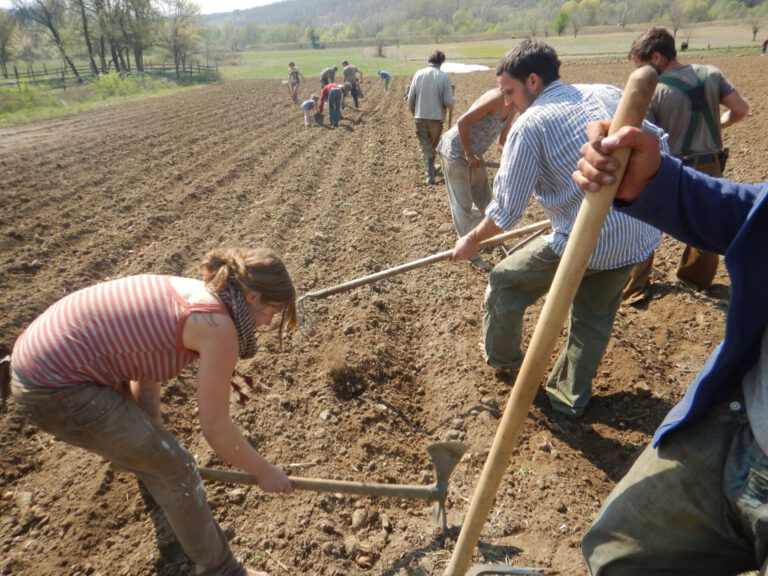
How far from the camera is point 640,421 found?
11.2ft

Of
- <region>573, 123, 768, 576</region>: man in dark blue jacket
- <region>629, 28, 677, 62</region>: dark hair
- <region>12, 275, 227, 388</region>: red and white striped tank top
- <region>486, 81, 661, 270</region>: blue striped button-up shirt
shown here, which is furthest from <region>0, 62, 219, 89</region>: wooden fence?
<region>573, 123, 768, 576</region>: man in dark blue jacket

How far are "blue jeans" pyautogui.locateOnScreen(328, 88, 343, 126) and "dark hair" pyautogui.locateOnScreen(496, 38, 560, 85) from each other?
12453 millimetres

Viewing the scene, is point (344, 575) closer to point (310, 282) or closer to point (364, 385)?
point (364, 385)

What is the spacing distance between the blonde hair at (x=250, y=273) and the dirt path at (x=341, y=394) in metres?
1.35

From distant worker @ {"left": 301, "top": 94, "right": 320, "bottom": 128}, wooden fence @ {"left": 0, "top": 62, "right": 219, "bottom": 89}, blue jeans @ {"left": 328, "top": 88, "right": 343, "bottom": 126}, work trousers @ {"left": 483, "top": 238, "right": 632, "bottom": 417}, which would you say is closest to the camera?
work trousers @ {"left": 483, "top": 238, "right": 632, "bottom": 417}

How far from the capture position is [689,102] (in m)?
4.05

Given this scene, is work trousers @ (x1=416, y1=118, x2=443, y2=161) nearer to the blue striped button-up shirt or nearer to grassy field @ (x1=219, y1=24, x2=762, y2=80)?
the blue striped button-up shirt

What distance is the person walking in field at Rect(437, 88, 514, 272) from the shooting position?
508 cm

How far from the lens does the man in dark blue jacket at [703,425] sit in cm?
138

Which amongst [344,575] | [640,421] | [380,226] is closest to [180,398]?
[344,575]

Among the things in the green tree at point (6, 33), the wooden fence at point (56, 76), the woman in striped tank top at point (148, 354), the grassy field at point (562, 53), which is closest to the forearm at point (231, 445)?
the woman in striped tank top at point (148, 354)

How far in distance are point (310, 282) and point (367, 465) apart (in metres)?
2.57

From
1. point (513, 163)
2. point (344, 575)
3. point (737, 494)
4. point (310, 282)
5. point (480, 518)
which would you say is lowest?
point (344, 575)

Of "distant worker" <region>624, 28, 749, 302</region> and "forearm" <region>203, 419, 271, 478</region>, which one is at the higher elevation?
"distant worker" <region>624, 28, 749, 302</region>
